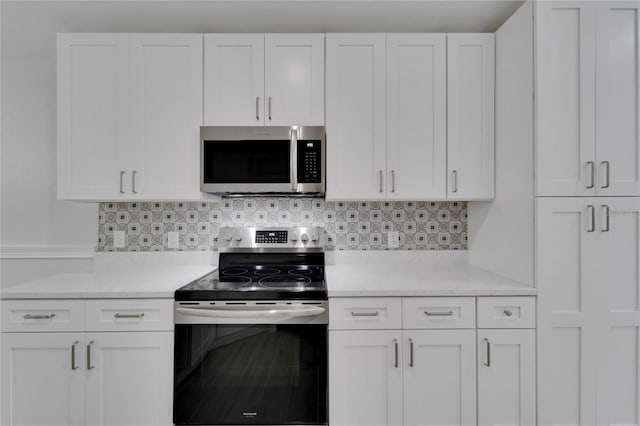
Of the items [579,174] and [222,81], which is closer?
[579,174]

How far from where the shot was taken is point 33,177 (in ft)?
7.91

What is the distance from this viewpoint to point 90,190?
2.02 meters

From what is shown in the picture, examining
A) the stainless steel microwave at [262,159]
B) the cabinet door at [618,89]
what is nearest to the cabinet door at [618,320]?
the cabinet door at [618,89]

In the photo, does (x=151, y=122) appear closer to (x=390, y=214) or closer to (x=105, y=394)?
(x=105, y=394)

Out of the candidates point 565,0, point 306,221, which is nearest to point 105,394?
point 306,221

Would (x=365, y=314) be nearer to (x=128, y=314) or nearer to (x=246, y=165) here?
(x=246, y=165)

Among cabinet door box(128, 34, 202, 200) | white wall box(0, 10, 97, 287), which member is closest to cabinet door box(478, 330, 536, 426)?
cabinet door box(128, 34, 202, 200)

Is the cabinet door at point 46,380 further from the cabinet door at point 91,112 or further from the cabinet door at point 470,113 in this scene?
the cabinet door at point 470,113

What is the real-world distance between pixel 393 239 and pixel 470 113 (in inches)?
37.4

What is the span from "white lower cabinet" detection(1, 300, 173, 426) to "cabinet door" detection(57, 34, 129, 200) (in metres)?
0.77

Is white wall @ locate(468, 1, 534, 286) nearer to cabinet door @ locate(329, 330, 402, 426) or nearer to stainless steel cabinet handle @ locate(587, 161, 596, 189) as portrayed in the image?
stainless steel cabinet handle @ locate(587, 161, 596, 189)

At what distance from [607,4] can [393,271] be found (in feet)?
5.82

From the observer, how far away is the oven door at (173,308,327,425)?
65.9 inches

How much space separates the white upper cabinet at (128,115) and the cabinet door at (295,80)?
43 cm
